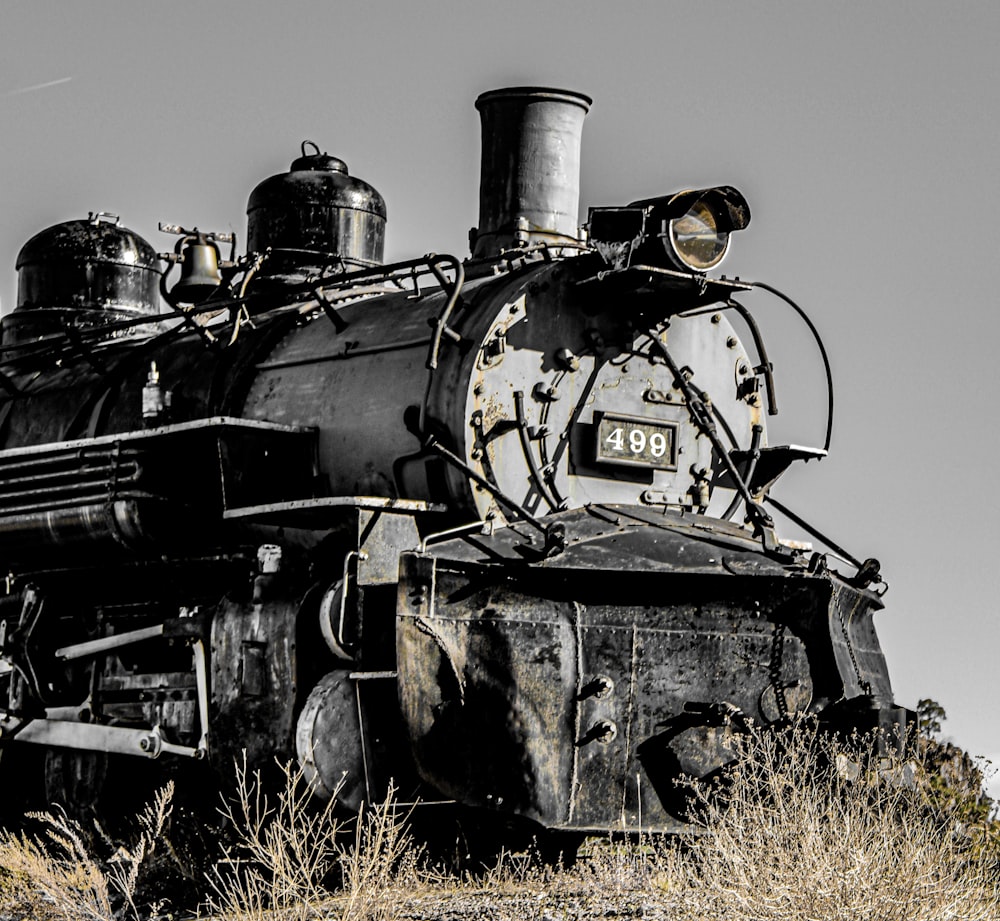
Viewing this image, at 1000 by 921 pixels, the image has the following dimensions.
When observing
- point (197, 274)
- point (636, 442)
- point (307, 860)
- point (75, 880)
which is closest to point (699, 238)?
point (636, 442)

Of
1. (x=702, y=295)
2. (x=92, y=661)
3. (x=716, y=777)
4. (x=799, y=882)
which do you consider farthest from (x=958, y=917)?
(x=92, y=661)

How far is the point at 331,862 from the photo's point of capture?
7.54 meters

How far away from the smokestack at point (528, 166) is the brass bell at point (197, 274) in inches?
86.8

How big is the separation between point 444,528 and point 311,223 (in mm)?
3260

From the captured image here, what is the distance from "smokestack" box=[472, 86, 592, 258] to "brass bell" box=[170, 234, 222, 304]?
220 cm

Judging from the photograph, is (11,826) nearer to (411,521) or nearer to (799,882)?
(411,521)

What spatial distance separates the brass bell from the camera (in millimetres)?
11148

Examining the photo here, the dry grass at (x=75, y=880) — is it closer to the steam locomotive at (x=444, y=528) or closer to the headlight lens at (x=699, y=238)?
the steam locomotive at (x=444, y=528)

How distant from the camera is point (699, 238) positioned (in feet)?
27.4

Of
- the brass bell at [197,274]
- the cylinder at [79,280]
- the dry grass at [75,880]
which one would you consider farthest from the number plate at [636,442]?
the cylinder at [79,280]

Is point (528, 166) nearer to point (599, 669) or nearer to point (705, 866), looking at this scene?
point (599, 669)

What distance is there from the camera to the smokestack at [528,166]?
965 cm

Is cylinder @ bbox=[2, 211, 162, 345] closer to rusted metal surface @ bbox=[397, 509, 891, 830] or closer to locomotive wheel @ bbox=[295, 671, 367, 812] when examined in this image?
locomotive wheel @ bbox=[295, 671, 367, 812]

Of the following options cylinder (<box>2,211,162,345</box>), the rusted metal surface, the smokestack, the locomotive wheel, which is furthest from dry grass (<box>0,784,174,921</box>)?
cylinder (<box>2,211,162,345</box>)
